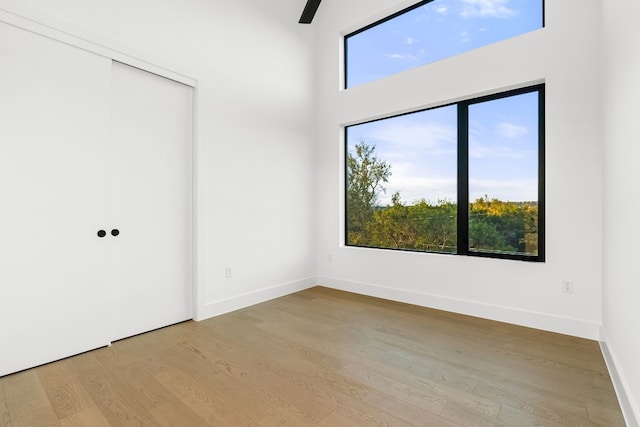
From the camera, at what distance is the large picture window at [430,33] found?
313 centimetres

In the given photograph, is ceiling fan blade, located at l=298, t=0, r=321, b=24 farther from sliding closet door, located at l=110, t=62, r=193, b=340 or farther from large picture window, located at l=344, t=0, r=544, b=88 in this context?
sliding closet door, located at l=110, t=62, r=193, b=340

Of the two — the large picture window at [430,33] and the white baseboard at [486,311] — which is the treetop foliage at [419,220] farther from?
the large picture window at [430,33]

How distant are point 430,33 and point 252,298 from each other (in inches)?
151

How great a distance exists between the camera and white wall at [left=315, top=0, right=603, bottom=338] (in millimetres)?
2658

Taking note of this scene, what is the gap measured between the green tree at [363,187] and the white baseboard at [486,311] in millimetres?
660

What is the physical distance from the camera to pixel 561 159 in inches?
110

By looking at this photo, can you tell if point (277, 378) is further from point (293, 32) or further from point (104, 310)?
point (293, 32)

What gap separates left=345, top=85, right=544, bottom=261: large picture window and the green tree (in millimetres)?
14

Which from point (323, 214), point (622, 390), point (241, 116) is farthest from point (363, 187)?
point (622, 390)

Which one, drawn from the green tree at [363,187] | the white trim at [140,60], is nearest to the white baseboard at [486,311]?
the green tree at [363,187]

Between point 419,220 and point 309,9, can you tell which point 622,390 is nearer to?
point 419,220

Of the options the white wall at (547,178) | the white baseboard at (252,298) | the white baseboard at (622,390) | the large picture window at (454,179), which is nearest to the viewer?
the white baseboard at (622,390)

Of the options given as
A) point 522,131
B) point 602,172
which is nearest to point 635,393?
point 602,172

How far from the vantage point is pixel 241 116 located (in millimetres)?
3580
